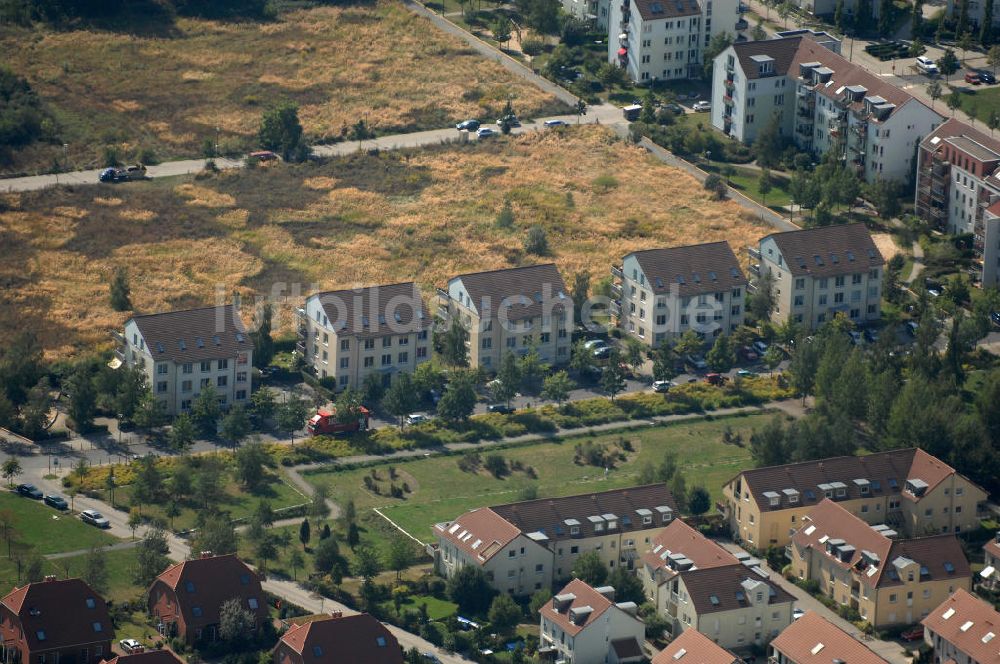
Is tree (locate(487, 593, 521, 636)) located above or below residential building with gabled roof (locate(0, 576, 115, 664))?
below

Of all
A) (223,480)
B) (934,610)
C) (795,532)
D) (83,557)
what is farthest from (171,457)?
A: (934,610)

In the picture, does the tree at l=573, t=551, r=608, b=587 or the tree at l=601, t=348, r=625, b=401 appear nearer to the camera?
the tree at l=573, t=551, r=608, b=587

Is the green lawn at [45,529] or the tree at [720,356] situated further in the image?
the tree at [720,356]

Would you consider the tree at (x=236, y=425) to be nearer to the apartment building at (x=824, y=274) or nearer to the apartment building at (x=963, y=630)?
the apartment building at (x=824, y=274)

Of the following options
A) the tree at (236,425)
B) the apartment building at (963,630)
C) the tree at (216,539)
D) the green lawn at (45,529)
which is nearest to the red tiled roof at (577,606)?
the apartment building at (963,630)

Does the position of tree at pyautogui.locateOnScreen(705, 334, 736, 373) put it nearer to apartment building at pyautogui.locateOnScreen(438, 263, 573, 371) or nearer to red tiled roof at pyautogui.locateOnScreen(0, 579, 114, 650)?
apartment building at pyautogui.locateOnScreen(438, 263, 573, 371)

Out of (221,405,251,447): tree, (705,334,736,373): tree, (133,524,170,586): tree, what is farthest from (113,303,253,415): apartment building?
(705,334,736,373): tree
